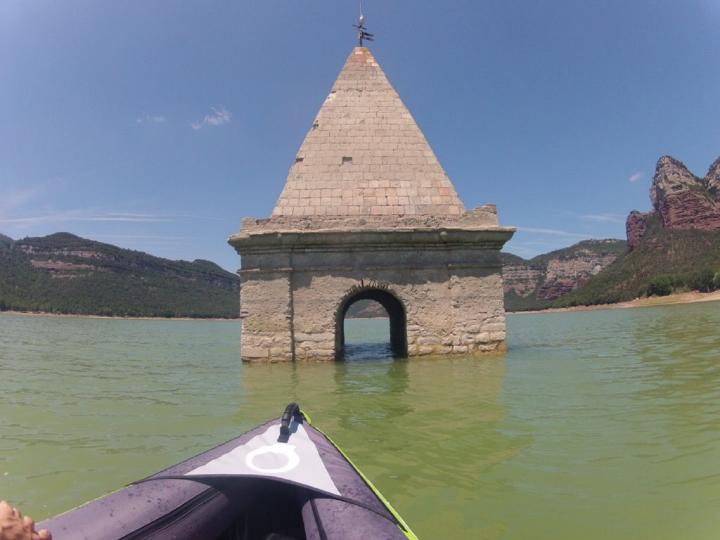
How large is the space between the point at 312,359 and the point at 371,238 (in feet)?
8.80

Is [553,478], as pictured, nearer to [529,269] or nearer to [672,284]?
[672,284]

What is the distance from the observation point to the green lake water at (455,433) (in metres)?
3.00

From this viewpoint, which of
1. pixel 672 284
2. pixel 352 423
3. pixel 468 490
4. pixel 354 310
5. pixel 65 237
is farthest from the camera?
pixel 354 310

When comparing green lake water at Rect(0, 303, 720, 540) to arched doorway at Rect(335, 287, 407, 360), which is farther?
arched doorway at Rect(335, 287, 407, 360)

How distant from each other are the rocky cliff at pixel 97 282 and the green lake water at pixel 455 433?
63315 millimetres

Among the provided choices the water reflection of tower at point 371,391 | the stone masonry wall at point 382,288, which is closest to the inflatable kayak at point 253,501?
the water reflection of tower at point 371,391

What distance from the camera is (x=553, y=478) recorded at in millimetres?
3473

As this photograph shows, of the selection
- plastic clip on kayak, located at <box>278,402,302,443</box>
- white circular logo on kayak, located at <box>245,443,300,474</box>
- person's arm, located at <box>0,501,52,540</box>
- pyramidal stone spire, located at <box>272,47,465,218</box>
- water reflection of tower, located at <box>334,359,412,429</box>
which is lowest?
water reflection of tower, located at <box>334,359,412,429</box>

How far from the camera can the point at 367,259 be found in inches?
391

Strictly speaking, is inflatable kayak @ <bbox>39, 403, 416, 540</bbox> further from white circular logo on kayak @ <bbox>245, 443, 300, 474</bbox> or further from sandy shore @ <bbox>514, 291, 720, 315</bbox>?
sandy shore @ <bbox>514, 291, 720, 315</bbox>

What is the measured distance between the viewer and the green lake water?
3.00 m

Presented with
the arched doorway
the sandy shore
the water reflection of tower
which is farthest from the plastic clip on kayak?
the sandy shore

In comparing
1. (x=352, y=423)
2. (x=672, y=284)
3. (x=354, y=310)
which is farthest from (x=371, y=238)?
(x=354, y=310)

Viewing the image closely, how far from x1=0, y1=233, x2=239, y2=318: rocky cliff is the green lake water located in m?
63.3
